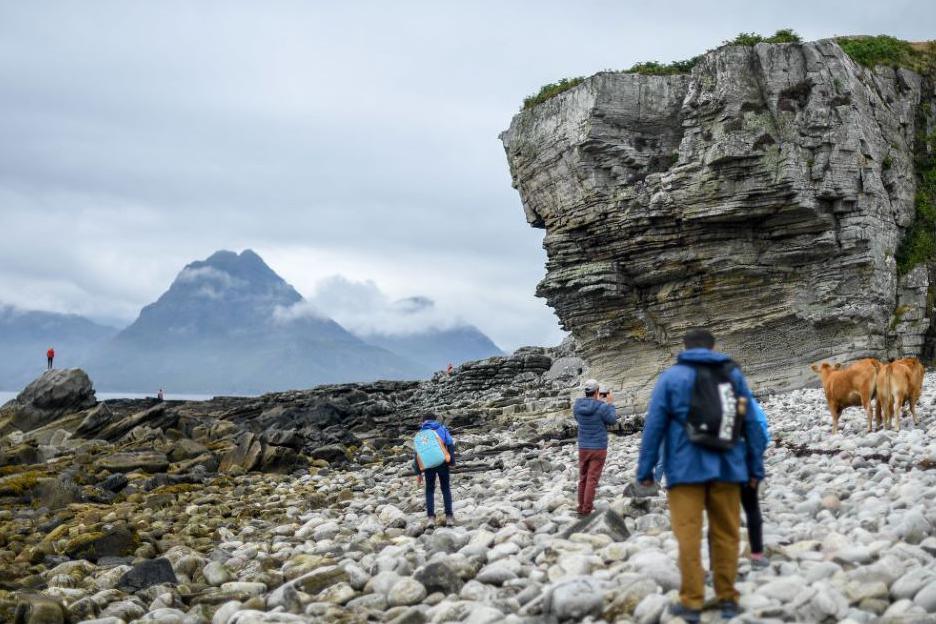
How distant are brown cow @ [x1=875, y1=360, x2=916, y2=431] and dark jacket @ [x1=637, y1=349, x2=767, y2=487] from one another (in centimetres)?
1054

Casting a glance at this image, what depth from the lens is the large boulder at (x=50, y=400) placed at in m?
44.3

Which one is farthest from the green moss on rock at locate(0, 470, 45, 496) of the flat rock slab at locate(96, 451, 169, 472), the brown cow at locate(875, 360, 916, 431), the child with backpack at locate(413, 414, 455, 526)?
the brown cow at locate(875, 360, 916, 431)

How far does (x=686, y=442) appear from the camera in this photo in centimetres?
741

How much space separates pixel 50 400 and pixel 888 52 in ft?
151

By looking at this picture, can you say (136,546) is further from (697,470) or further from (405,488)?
(697,470)

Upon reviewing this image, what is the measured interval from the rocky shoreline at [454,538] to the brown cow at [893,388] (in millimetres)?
481

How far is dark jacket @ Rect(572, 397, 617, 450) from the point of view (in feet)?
43.1

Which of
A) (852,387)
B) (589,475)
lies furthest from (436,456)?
Result: (852,387)

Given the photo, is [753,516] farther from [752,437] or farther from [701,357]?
[701,357]

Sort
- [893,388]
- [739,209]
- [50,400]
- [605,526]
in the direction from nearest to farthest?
[605,526] → [893,388] → [739,209] → [50,400]

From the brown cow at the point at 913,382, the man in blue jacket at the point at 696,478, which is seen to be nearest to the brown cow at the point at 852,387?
the brown cow at the point at 913,382

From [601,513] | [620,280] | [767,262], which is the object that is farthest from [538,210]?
[601,513]

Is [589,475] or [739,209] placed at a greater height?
[739,209]

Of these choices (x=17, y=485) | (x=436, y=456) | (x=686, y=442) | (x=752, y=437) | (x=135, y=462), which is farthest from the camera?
(x=135, y=462)
